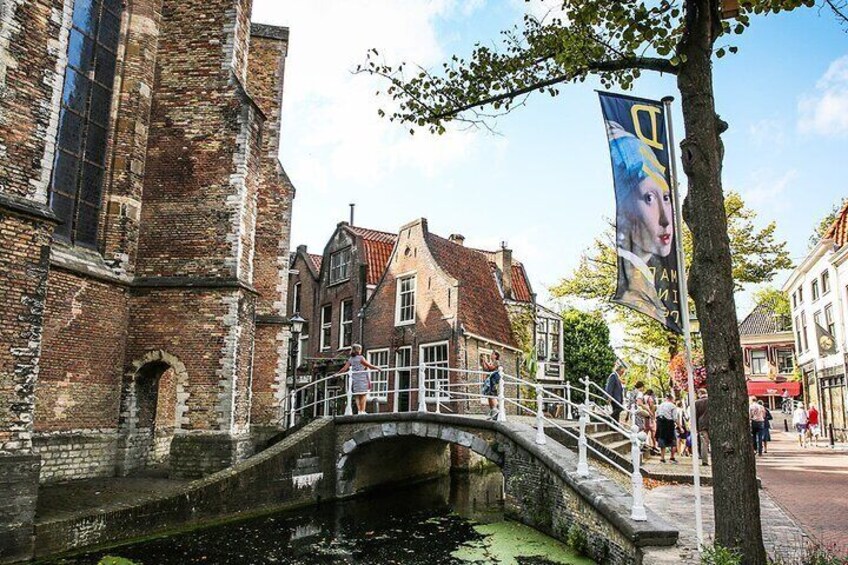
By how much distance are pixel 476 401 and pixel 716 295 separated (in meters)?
15.6

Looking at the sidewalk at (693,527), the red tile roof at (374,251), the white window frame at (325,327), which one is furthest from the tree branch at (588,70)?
the white window frame at (325,327)

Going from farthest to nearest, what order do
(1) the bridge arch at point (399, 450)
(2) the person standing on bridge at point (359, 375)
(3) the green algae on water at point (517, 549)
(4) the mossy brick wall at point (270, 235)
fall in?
(4) the mossy brick wall at point (270, 235) → (2) the person standing on bridge at point (359, 375) → (1) the bridge arch at point (399, 450) → (3) the green algae on water at point (517, 549)

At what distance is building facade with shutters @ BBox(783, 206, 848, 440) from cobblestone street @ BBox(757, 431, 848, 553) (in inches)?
259

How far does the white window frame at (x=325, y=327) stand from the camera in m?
26.5

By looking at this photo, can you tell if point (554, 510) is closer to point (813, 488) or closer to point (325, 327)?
point (813, 488)

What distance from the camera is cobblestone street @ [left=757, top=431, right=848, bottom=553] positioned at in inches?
277

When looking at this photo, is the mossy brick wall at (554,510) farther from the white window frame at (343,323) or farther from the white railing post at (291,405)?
the white window frame at (343,323)

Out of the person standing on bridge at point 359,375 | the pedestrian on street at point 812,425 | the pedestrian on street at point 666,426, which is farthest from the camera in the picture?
the pedestrian on street at point 812,425

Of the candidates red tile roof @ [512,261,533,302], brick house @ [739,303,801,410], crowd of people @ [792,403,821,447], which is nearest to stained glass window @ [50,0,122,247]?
red tile roof @ [512,261,533,302]

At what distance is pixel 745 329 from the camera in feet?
149

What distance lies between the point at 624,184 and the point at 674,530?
11.7 feet

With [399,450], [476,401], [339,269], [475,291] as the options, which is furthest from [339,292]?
[399,450]

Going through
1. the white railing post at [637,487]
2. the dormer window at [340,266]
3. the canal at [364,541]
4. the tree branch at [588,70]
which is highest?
the dormer window at [340,266]

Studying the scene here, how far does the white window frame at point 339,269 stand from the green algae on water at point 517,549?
17.3m
